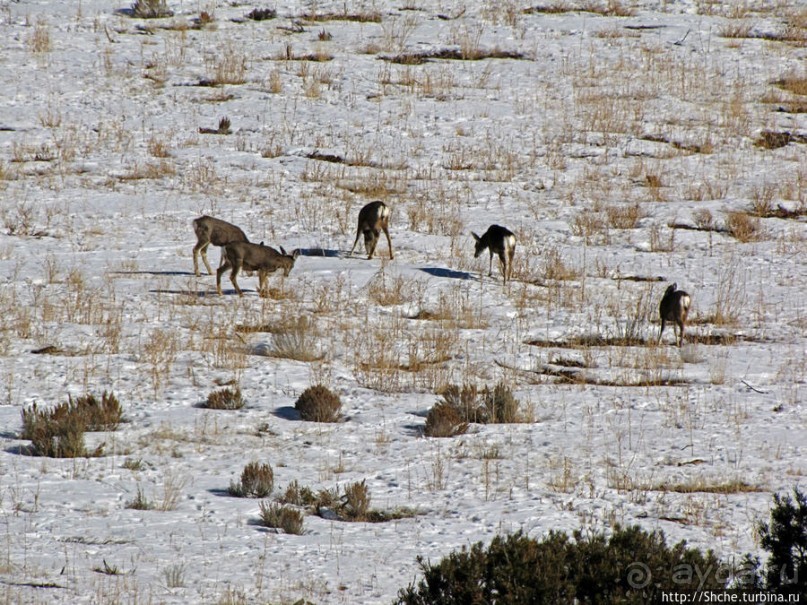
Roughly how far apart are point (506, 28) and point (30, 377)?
2088 cm

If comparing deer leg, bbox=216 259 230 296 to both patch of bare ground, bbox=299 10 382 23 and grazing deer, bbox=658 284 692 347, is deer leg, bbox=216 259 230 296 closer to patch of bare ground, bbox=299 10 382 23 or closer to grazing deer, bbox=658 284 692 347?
grazing deer, bbox=658 284 692 347

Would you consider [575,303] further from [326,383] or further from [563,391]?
[326,383]

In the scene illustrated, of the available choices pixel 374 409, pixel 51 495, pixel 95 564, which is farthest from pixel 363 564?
pixel 374 409

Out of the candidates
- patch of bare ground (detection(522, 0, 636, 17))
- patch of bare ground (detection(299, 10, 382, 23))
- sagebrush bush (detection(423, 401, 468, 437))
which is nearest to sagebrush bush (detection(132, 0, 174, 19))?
patch of bare ground (detection(299, 10, 382, 23))

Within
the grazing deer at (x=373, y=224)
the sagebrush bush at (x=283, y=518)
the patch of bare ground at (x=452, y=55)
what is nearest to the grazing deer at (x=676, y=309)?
the grazing deer at (x=373, y=224)

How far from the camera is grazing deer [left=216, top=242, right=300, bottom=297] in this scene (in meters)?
15.1

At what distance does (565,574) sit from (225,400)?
5.71 m

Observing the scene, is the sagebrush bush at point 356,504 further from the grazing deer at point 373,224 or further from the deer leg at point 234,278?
the grazing deer at point 373,224

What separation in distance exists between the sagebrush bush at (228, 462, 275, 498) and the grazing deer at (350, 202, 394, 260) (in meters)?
8.86

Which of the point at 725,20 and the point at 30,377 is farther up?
the point at 725,20

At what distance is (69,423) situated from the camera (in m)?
9.14

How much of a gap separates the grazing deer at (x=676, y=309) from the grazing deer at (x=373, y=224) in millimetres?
5089

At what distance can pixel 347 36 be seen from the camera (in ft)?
91.7

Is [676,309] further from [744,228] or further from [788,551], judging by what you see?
[788,551]
